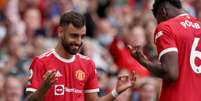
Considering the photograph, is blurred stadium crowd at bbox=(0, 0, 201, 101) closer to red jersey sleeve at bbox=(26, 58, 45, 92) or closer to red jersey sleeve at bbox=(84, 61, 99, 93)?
red jersey sleeve at bbox=(84, 61, 99, 93)

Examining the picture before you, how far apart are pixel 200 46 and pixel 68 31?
141cm

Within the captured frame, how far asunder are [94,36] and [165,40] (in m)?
7.84

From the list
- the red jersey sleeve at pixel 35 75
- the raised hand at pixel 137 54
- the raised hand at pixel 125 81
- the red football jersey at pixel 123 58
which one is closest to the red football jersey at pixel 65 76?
the red jersey sleeve at pixel 35 75

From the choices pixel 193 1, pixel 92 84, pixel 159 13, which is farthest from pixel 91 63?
pixel 193 1

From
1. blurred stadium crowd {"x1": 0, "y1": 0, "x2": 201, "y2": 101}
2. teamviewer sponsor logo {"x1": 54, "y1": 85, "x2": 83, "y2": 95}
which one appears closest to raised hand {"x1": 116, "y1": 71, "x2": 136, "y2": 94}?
teamviewer sponsor logo {"x1": 54, "y1": 85, "x2": 83, "y2": 95}

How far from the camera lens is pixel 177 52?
411 inches

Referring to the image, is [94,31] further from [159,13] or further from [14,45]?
[159,13]

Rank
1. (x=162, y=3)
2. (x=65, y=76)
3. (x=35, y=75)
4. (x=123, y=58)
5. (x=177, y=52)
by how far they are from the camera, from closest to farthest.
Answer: (x=177, y=52), (x=162, y=3), (x=35, y=75), (x=65, y=76), (x=123, y=58)

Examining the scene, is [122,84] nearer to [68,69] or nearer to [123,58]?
[68,69]

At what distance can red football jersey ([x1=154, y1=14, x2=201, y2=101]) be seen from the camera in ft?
34.4

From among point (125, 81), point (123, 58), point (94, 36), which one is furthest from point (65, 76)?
point (94, 36)

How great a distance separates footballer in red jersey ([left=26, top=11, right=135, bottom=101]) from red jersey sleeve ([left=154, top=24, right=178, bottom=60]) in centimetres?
58

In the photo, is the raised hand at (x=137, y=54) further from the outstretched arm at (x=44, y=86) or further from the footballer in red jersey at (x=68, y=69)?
the outstretched arm at (x=44, y=86)

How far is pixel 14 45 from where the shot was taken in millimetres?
16297
